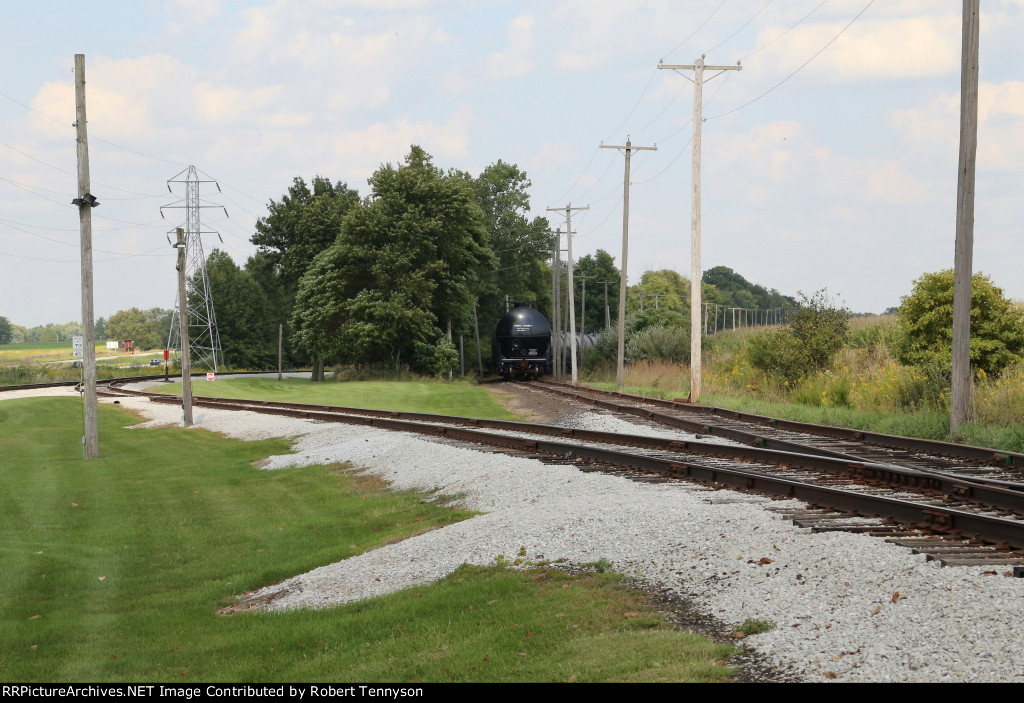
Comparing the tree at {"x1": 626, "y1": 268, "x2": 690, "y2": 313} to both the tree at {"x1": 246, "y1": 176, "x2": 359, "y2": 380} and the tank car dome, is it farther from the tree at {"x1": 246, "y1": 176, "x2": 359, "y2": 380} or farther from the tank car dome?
the tank car dome

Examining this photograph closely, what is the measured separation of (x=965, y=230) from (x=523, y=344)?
39906 mm

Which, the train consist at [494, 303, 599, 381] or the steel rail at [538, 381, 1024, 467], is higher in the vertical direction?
the train consist at [494, 303, 599, 381]

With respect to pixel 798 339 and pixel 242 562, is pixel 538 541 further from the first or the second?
pixel 798 339

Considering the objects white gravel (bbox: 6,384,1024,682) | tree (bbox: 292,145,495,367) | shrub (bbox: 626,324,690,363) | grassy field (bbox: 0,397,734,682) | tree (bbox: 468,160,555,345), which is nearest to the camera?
white gravel (bbox: 6,384,1024,682)

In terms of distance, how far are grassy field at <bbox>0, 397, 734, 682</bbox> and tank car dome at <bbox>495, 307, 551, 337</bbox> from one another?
39.7m

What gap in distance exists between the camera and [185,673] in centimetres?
688

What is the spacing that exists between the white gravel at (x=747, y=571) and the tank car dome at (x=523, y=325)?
42717 mm

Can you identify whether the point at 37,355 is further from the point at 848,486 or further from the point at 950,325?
the point at 848,486

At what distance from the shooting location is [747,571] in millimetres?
6973

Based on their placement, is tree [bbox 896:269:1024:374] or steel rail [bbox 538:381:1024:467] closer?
steel rail [bbox 538:381:1024:467]

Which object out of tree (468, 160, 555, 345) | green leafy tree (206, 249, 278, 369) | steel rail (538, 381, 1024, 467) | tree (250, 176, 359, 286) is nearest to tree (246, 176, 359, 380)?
tree (250, 176, 359, 286)

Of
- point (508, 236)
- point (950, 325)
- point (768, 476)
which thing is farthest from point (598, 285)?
point (768, 476)

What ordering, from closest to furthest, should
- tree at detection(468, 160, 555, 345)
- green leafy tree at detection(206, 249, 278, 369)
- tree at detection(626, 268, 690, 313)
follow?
tree at detection(468, 160, 555, 345)
green leafy tree at detection(206, 249, 278, 369)
tree at detection(626, 268, 690, 313)

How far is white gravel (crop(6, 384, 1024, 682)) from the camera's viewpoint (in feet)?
16.8
